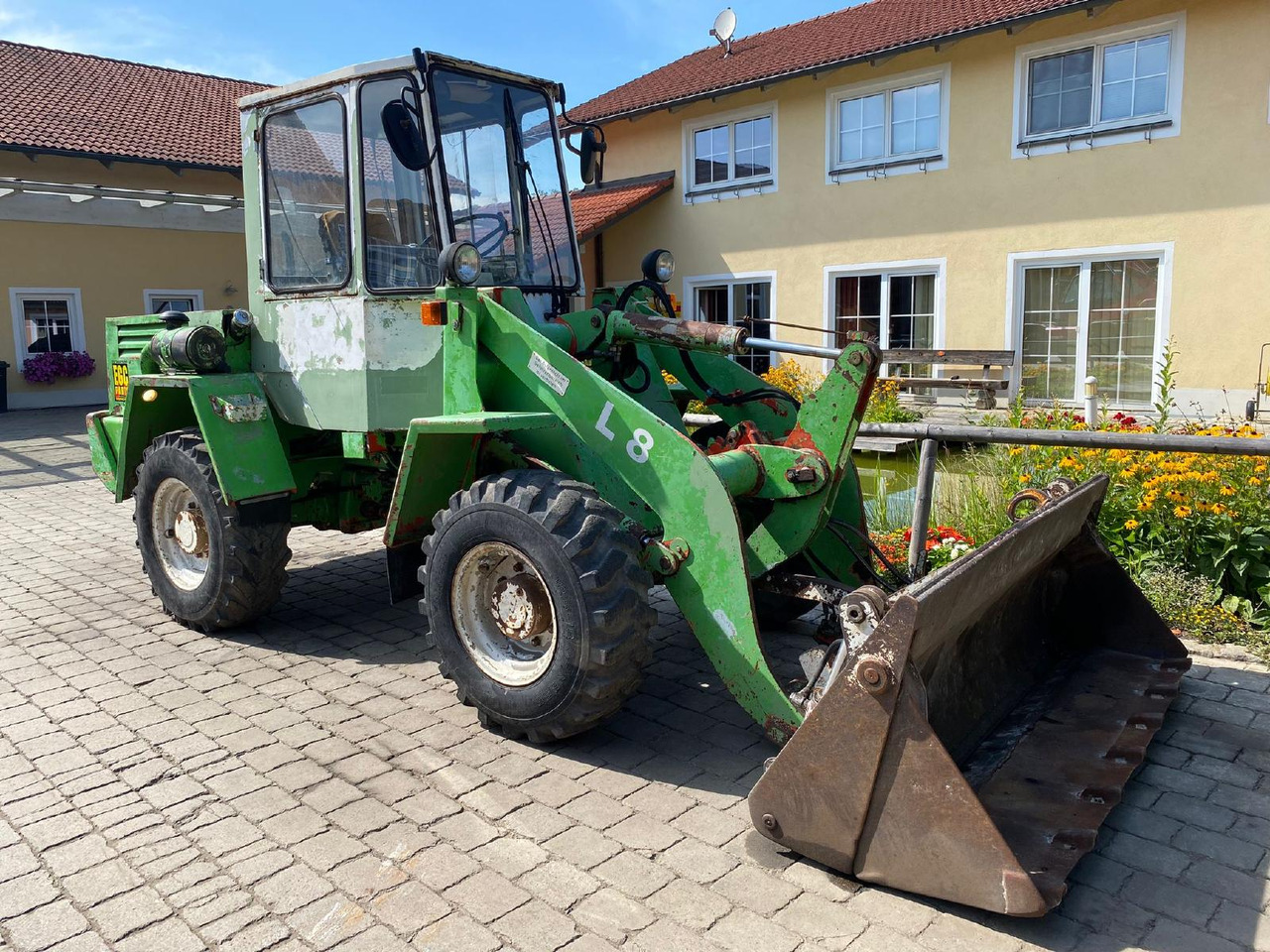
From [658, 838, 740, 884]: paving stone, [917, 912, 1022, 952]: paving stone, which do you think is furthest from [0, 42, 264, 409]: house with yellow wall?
[917, 912, 1022, 952]: paving stone

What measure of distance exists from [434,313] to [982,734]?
2731mm

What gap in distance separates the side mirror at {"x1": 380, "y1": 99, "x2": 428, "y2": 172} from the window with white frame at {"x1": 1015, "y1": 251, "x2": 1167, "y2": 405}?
34.4 feet

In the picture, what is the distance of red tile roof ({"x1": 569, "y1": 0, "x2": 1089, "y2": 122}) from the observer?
1338 cm

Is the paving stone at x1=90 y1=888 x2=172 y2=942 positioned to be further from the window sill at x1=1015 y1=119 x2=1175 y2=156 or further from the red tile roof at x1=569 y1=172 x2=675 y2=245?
the red tile roof at x1=569 y1=172 x2=675 y2=245

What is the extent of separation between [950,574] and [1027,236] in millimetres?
12011

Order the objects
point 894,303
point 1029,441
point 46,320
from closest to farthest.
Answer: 1. point 1029,441
2. point 894,303
3. point 46,320

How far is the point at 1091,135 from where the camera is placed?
12.7 m

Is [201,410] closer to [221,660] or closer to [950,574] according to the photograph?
[221,660]

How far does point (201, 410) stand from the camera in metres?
4.88

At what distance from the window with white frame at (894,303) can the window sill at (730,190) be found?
202cm

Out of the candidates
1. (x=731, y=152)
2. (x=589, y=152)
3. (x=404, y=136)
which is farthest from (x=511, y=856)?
(x=731, y=152)

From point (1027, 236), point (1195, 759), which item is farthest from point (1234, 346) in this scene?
point (1195, 759)

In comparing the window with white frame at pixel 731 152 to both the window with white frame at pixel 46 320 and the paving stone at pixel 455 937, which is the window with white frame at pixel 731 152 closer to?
the window with white frame at pixel 46 320

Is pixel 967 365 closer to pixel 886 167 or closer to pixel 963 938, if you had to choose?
pixel 886 167
